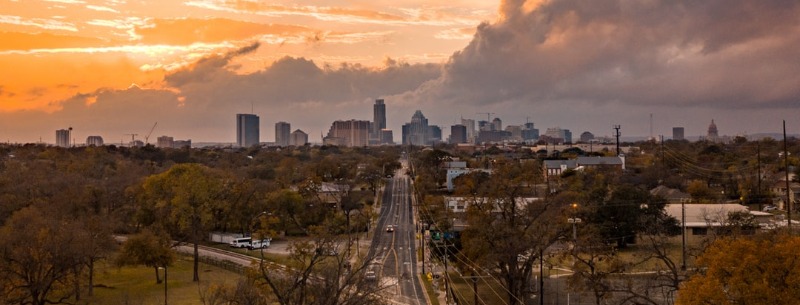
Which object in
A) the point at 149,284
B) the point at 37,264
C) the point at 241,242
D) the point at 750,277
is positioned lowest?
the point at 149,284

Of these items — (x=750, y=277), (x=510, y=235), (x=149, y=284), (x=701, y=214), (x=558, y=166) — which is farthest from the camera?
(x=558, y=166)

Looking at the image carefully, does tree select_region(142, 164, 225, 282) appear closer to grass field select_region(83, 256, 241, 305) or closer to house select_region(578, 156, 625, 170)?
grass field select_region(83, 256, 241, 305)

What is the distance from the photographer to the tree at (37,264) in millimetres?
30609

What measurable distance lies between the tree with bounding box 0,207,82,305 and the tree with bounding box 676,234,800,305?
27268 millimetres

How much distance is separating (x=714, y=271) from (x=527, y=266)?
11561mm

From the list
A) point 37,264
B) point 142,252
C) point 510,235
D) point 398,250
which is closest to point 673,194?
point 398,250

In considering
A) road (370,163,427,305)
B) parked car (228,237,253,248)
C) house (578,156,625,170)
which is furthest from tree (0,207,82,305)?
house (578,156,625,170)

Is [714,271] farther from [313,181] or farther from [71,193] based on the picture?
[313,181]

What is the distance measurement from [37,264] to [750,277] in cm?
3021

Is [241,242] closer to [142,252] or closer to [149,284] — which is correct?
[149,284]

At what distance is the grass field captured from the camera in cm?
3859

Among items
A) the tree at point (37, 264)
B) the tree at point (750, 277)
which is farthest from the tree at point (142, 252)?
the tree at point (750, 277)

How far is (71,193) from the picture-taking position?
186 feet

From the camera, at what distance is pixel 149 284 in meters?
43.6
